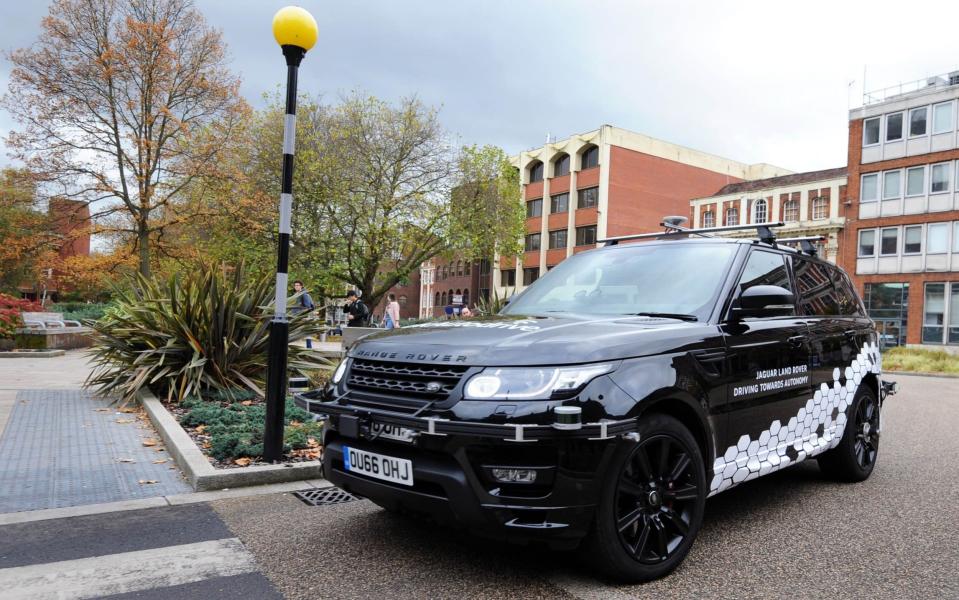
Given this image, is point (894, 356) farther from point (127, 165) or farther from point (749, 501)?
point (127, 165)

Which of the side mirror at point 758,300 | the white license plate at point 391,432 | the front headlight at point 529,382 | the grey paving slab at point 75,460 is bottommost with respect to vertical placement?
the grey paving slab at point 75,460

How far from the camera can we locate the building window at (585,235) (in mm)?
60875

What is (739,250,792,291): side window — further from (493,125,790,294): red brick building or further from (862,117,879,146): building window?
(493,125,790,294): red brick building

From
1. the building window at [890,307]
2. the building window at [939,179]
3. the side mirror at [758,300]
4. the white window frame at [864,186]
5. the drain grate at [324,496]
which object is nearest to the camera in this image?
the side mirror at [758,300]

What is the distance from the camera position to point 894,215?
1564 inches

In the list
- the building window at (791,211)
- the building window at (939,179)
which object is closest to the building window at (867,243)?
the building window at (939,179)

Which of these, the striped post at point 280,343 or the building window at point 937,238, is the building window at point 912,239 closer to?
the building window at point 937,238

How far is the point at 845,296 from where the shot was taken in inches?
226

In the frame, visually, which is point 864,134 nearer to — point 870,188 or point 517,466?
point 870,188

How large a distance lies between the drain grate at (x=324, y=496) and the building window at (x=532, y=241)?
206ft

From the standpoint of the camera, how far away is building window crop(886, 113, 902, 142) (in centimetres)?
3931

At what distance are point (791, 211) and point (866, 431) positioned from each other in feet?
160

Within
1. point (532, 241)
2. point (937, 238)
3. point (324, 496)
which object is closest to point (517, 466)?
point (324, 496)

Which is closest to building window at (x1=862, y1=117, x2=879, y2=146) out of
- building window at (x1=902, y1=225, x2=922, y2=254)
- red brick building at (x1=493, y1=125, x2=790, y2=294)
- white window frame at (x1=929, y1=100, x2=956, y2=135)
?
white window frame at (x1=929, y1=100, x2=956, y2=135)
